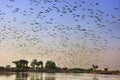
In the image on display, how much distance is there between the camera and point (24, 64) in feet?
618

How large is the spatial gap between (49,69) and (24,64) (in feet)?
57.0

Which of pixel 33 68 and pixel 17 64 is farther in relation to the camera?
pixel 33 68

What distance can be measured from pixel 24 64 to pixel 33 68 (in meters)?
10.5

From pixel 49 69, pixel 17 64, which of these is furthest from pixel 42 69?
pixel 17 64

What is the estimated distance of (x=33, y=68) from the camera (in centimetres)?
19762

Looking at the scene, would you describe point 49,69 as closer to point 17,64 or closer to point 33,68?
point 33,68

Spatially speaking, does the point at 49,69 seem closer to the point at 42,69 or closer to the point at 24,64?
the point at 42,69

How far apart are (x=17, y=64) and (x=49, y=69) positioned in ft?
71.1

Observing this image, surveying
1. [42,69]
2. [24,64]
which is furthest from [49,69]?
[24,64]

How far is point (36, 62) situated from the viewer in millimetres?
197000

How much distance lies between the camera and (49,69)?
656 ft

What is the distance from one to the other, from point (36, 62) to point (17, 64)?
1459 centimetres

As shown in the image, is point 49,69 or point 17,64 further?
point 49,69

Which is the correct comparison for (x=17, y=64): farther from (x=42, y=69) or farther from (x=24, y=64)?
(x=42, y=69)
